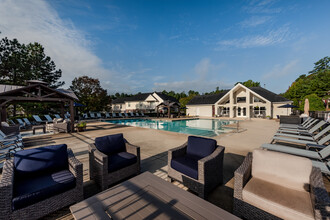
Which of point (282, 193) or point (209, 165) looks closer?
point (282, 193)

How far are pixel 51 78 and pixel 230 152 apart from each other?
2704cm

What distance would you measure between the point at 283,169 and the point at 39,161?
4575 millimetres

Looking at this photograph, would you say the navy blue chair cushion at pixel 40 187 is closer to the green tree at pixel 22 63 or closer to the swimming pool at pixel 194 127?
the swimming pool at pixel 194 127

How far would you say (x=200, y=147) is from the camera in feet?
→ 11.1

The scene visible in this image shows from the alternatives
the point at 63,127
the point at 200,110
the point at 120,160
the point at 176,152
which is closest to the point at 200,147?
the point at 176,152

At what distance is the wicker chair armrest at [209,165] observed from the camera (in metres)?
2.59

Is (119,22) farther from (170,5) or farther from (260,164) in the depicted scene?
(260,164)

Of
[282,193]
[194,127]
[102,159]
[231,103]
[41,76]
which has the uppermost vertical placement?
[41,76]

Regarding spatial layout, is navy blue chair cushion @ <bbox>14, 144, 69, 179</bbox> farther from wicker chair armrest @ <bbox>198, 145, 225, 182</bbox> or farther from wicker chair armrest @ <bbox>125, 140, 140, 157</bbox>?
wicker chair armrest @ <bbox>198, 145, 225, 182</bbox>

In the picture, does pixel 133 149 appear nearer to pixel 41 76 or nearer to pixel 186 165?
pixel 186 165

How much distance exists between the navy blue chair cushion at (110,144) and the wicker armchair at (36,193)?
738 mm

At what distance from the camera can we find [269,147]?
4.36m

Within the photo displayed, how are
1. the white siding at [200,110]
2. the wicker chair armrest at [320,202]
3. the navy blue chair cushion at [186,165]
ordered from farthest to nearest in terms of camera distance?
the white siding at [200,110] < the navy blue chair cushion at [186,165] < the wicker chair armrest at [320,202]

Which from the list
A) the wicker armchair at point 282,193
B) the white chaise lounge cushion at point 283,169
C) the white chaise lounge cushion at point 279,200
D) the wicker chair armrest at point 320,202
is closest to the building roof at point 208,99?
the white chaise lounge cushion at point 283,169
